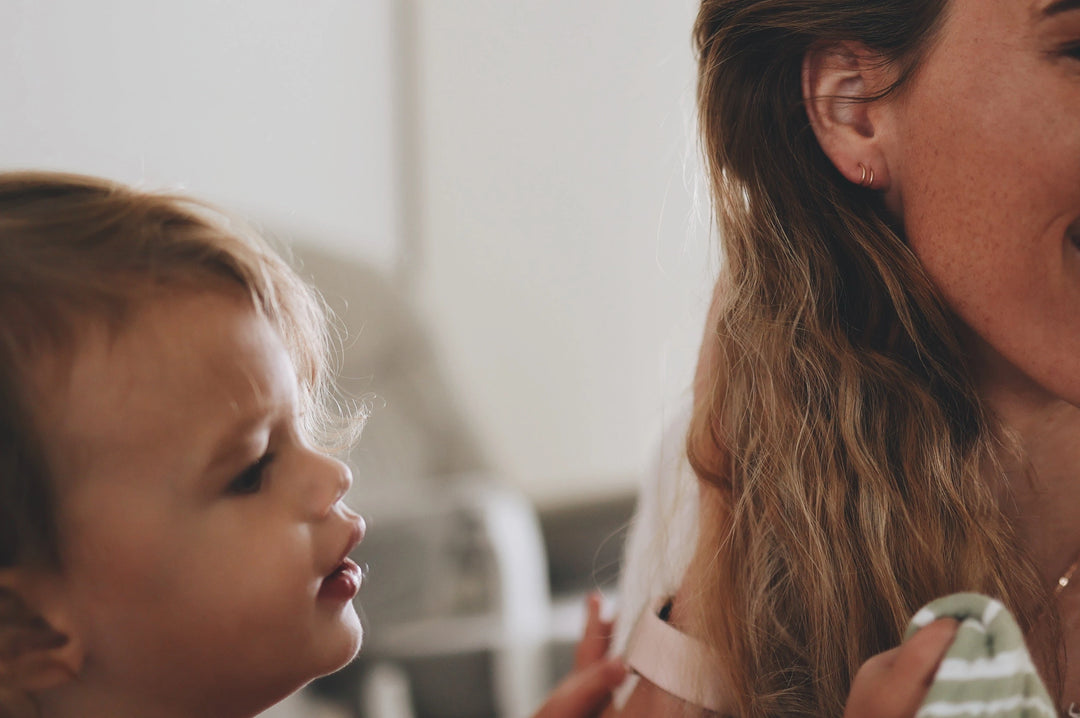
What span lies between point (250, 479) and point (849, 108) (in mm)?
547

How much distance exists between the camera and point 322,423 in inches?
37.4

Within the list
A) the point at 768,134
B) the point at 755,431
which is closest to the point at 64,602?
the point at 755,431

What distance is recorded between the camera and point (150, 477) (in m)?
0.68

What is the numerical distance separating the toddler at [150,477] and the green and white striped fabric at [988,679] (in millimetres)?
381

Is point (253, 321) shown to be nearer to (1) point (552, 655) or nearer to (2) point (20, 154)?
(2) point (20, 154)

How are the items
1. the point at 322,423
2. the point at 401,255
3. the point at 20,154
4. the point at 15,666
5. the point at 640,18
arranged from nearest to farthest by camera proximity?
the point at 15,666
the point at 322,423
the point at 20,154
the point at 401,255
the point at 640,18

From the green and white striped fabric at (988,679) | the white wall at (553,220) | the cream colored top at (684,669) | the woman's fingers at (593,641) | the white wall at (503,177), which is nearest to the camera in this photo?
the green and white striped fabric at (988,679)

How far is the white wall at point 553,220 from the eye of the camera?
3096 millimetres

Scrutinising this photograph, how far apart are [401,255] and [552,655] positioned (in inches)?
51.0

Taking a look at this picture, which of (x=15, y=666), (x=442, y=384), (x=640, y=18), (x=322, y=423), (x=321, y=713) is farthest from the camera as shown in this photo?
(x=640, y=18)

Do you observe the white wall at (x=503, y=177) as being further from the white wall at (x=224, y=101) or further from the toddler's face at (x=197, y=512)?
the toddler's face at (x=197, y=512)

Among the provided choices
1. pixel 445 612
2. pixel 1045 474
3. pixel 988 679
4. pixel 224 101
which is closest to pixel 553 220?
pixel 224 101

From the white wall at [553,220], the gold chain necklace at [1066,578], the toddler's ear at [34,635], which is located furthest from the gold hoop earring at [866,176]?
the white wall at [553,220]

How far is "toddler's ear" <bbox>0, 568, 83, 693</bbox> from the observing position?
0.66m
